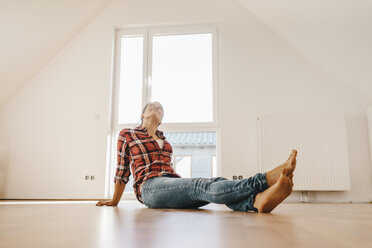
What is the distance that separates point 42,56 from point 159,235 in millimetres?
4810

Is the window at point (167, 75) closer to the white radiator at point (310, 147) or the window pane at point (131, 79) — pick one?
the window pane at point (131, 79)

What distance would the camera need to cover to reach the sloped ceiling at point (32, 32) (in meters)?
4.24

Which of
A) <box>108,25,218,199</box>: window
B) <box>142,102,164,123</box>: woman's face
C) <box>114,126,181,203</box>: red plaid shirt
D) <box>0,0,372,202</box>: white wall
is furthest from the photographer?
<box>108,25,218,199</box>: window

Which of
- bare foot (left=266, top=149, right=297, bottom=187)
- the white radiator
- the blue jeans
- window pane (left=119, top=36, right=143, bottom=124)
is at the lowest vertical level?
the blue jeans

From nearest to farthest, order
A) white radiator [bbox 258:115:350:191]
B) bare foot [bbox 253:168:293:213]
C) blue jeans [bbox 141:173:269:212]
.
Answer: bare foot [bbox 253:168:293:213]
blue jeans [bbox 141:173:269:212]
white radiator [bbox 258:115:350:191]

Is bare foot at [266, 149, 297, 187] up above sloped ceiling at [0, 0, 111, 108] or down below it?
below

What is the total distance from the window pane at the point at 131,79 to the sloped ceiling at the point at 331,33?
168 cm

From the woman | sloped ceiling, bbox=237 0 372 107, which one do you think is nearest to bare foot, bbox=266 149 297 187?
the woman

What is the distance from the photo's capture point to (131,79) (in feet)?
16.3

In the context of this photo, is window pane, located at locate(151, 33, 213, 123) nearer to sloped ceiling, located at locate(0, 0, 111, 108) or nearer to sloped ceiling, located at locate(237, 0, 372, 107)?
sloped ceiling, located at locate(237, 0, 372, 107)

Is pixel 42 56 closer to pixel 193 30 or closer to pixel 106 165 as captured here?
pixel 106 165

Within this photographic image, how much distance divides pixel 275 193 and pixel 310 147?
9.83 ft

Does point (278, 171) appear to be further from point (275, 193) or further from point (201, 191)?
point (201, 191)

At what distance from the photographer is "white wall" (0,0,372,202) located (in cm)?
438
